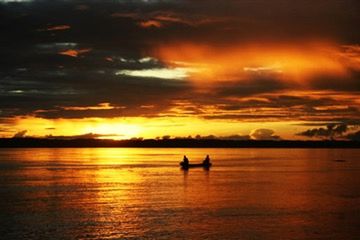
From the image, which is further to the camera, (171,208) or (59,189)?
(59,189)

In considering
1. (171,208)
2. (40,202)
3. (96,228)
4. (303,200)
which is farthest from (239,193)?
(96,228)

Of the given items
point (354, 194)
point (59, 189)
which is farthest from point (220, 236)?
point (59, 189)

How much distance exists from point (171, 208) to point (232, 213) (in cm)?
664

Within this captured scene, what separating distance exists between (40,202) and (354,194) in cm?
3595

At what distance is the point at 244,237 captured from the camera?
38.5 metres

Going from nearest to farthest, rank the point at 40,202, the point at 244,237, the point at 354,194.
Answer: the point at 244,237 → the point at 40,202 → the point at 354,194

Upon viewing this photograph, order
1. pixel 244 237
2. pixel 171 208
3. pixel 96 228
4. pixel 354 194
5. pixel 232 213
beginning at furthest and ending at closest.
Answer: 1. pixel 354 194
2. pixel 171 208
3. pixel 232 213
4. pixel 96 228
5. pixel 244 237

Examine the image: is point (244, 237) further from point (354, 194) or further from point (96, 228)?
point (354, 194)

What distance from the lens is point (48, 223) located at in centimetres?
4466

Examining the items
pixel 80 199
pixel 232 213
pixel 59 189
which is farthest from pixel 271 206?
pixel 59 189

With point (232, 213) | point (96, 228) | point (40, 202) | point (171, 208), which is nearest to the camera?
point (96, 228)

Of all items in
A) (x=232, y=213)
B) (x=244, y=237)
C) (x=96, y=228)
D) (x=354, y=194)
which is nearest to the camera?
(x=244, y=237)

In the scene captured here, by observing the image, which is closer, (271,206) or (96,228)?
(96,228)

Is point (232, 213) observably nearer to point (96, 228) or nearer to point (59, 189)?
point (96, 228)
